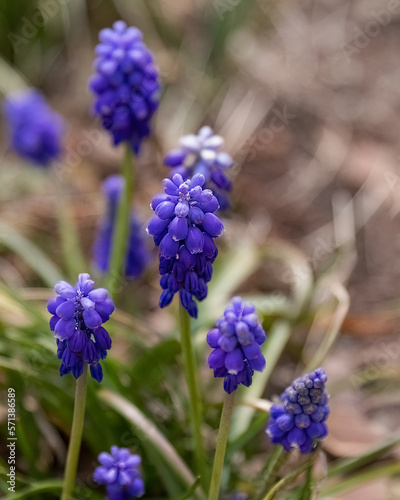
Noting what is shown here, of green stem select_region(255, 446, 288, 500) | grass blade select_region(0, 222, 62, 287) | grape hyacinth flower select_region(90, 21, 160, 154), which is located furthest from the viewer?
grass blade select_region(0, 222, 62, 287)

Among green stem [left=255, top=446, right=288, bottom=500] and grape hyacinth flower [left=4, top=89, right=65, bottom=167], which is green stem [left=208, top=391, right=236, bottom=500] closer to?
green stem [left=255, top=446, right=288, bottom=500]

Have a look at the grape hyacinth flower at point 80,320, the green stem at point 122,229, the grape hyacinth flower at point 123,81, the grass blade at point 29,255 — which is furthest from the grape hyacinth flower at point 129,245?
the grape hyacinth flower at point 80,320

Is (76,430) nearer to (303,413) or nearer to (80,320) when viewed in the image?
(80,320)

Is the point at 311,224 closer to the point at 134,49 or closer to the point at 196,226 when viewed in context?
Result: the point at 134,49

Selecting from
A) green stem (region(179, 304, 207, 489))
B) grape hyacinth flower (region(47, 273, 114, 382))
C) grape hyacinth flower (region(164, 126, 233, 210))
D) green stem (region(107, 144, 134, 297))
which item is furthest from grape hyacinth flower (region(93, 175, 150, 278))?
grape hyacinth flower (region(47, 273, 114, 382))

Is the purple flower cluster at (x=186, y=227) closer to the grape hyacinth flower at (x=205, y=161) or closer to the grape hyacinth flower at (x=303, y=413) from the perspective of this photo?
the grape hyacinth flower at (x=303, y=413)
